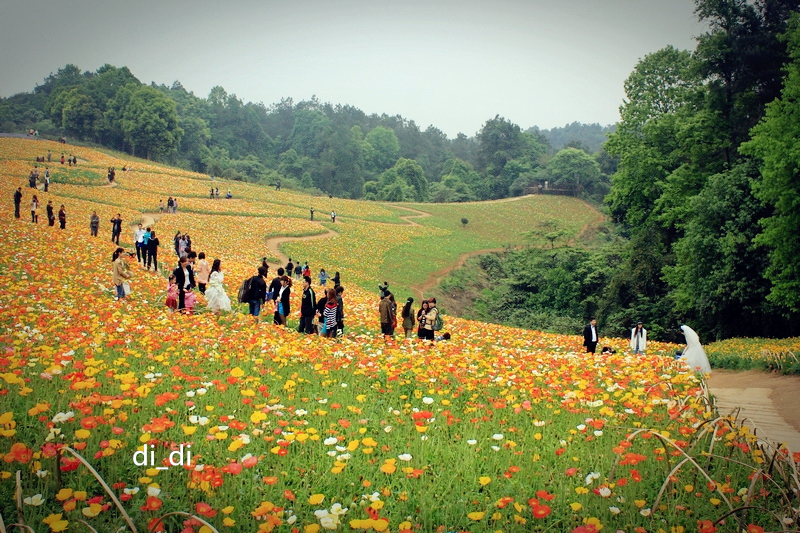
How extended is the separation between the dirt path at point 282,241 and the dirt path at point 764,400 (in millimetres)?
30189

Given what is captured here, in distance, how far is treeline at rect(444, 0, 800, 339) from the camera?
24.2 metres

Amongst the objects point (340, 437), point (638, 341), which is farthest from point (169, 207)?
point (340, 437)

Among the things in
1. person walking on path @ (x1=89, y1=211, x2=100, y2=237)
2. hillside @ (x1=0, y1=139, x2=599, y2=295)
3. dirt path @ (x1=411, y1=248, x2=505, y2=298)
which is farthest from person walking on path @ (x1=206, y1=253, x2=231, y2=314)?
dirt path @ (x1=411, y1=248, x2=505, y2=298)

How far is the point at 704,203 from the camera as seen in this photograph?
27281mm

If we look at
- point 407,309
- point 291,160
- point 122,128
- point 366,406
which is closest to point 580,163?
point 291,160

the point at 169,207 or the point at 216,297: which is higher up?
the point at 169,207

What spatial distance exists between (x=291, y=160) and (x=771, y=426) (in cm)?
12919

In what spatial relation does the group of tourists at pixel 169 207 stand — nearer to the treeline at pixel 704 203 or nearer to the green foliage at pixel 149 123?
the treeline at pixel 704 203

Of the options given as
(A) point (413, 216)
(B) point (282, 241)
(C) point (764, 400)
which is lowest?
(B) point (282, 241)

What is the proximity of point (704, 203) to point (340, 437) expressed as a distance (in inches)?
997

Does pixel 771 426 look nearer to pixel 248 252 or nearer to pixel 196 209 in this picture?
pixel 248 252

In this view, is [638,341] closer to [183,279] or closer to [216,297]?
[216,297]

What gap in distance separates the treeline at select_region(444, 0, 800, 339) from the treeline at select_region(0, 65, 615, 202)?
59.3 metres

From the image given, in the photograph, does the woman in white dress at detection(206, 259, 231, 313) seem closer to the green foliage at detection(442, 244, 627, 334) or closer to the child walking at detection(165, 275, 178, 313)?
the child walking at detection(165, 275, 178, 313)
